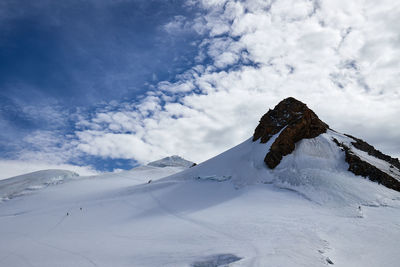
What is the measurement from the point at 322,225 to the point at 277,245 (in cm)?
532

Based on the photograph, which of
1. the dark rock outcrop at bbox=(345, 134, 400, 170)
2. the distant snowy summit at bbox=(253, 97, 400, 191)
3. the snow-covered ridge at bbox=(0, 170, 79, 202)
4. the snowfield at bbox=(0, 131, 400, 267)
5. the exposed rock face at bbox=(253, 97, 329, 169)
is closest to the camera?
the snowfield at bbox=(0, 131, 400, 267)

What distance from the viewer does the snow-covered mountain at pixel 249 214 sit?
10641 millimetres

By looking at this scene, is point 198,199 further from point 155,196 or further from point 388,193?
point 388,193

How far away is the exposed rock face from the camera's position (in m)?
27.4

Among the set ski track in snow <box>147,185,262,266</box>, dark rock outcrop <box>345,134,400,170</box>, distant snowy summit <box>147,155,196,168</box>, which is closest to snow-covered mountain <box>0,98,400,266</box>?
ski track in snow <box>147,185,262,266</box>

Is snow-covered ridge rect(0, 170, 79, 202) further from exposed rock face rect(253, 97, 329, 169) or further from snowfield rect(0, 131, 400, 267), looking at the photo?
exposed rock face rect(253, 97, 329, 169)

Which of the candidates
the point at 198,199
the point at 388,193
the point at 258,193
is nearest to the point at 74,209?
the point at 198,199

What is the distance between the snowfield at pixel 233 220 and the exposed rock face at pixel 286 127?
96cm

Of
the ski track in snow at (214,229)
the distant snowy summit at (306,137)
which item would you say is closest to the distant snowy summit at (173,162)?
the distant snowy summit at (306,137)

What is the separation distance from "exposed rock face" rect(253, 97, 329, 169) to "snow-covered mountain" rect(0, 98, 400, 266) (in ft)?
0.43

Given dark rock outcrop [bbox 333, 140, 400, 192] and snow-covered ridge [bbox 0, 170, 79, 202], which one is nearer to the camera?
dark rock outcrop [bbox 333, 140, 400, 192]

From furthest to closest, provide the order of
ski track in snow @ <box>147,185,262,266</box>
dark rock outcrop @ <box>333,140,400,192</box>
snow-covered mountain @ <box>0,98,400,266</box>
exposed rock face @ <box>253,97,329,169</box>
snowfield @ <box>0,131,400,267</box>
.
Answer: exposed rock face @ <box>253,97,329,169</box>
dark rock outcrop @ <box>333,140,400,192</box>
snow-covered mountain @ <box>0,98,400,266</box>
snowfield @ <box>0,131,400,267</box>
ski track in snow @ <box>147,185,262,266</box>

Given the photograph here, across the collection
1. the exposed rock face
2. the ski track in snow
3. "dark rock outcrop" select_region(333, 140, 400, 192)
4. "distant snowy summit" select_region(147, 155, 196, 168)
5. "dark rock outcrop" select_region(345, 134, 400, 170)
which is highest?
"distant snowy summit" select_region(147, 155, 196, 168)

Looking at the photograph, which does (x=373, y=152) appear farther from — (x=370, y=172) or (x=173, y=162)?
(x=173, y=162)
